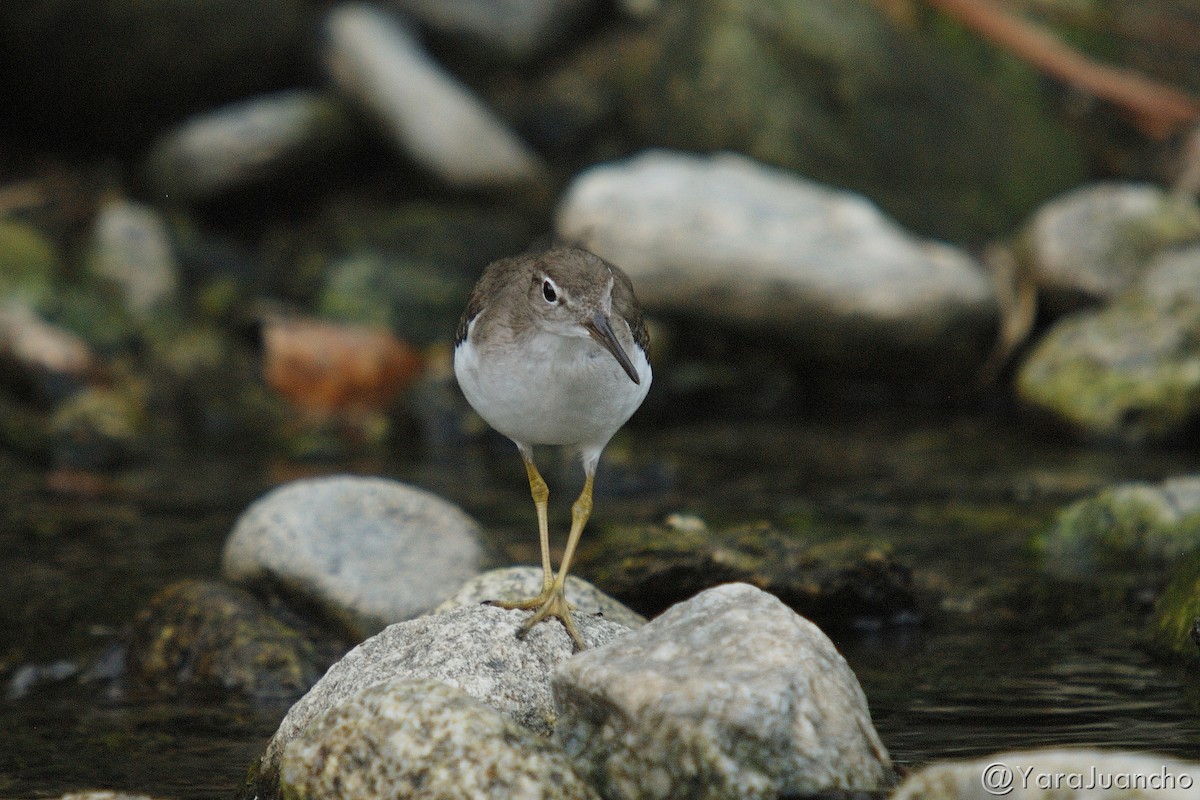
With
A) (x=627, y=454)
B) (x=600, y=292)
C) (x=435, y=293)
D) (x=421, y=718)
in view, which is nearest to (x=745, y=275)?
(x=627, y=454)

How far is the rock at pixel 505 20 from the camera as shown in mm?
13398

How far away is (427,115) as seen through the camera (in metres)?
12.6

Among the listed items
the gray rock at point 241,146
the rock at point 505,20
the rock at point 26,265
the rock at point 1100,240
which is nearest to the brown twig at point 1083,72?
the rock at point 1100,240

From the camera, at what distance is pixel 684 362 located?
1143 cm

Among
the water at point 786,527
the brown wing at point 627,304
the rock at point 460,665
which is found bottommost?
the water at point 786,527

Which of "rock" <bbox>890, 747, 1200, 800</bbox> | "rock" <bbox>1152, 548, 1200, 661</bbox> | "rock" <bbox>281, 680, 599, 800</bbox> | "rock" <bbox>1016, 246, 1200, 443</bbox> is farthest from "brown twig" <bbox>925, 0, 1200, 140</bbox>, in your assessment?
"rock" <bbox>281, 680, 599, 800</bbox>

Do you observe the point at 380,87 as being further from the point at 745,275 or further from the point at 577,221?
the point at 745,275

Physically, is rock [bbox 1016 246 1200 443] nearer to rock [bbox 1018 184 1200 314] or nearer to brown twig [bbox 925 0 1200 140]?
rock [bbox 1018 184 1200 314]

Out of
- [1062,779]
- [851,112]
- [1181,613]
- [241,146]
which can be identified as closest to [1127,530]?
[1181,613]

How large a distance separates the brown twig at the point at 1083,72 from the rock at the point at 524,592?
32.3ft

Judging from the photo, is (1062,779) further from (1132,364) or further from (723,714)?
(1132,364)

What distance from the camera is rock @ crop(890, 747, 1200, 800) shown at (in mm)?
3283

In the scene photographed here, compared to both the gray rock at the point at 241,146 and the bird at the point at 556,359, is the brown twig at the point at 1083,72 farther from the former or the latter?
the bird at the point at 556,359

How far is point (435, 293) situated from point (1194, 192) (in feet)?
22.1
